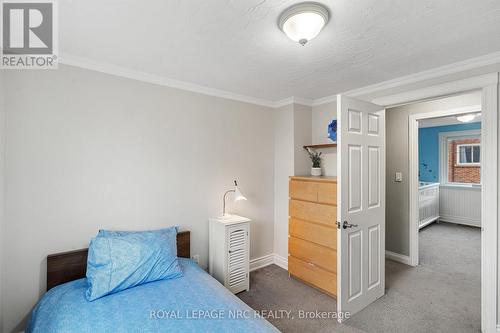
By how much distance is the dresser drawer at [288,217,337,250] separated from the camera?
2568 millimetres

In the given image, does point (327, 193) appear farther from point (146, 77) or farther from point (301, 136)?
point (146, 77)

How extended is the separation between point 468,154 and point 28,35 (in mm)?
7878

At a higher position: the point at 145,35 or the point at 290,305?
the point at 145,35

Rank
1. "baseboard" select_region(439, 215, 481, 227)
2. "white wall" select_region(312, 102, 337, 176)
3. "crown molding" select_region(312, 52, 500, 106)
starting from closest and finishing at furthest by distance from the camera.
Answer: "crown molding" select_region(312, 52, 500, 106) < "white wall" select_region(312, 102, 337, 176) < "baseboard" select_region(439, 215, 481, 227)

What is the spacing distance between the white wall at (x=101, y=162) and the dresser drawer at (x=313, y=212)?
0.67 meters

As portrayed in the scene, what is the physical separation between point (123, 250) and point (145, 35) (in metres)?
1.63

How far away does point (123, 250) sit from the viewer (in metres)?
1.83

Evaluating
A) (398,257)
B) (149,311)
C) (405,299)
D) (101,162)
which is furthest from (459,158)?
(101,162)

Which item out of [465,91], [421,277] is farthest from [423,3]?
[421,277]

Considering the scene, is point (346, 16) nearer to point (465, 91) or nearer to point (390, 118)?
point (465, 91)

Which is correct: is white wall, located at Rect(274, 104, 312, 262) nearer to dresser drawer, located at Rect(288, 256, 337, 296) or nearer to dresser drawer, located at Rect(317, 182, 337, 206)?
dresser drawer, located at Rect(288, 256, 337, 296)

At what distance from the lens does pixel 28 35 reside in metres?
1.68

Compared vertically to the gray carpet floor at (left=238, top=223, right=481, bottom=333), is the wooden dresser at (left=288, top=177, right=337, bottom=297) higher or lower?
higher

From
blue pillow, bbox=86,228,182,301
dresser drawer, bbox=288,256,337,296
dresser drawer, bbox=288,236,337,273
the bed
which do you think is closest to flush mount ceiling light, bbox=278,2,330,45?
the bed
